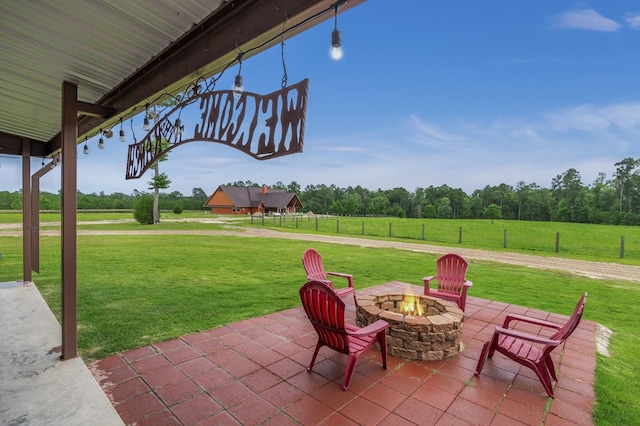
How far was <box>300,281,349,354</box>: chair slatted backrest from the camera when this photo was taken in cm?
259

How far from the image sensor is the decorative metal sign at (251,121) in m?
1.71

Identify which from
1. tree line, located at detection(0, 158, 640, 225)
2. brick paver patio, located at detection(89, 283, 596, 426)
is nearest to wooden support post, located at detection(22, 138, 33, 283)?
brick paver patio, located at detection(89, 283, 596, 426)

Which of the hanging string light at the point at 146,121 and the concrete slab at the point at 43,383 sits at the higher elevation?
the hanging string light at the point at 146,121

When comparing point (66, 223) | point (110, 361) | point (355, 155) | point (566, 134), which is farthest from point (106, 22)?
point (566, 134)

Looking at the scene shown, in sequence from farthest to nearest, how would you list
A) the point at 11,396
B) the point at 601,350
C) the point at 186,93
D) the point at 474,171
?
the point at 474,171 → the point at 601,350 → the point at 186,93 → the point at 11,396

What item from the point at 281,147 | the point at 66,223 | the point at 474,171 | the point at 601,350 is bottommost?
the point at 601,350

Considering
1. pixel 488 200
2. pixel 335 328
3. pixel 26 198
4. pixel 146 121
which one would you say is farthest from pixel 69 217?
pixel 488 200

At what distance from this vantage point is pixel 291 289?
5891mm

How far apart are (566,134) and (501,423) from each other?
52.7 metres

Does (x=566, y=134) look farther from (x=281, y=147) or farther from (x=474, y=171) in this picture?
(x=281, y=147)

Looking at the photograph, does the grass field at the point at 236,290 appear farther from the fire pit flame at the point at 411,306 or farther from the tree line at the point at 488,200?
the tree line at the point at 488,200

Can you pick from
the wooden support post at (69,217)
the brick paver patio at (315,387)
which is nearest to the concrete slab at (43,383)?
the brick paver patio at (315,387)

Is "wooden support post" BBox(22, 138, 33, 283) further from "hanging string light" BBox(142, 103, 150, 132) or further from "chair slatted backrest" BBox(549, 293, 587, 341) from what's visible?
"chair slatted backrest" BBox(549, 293, 587, 341)

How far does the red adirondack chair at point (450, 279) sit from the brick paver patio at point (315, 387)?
93 cm
